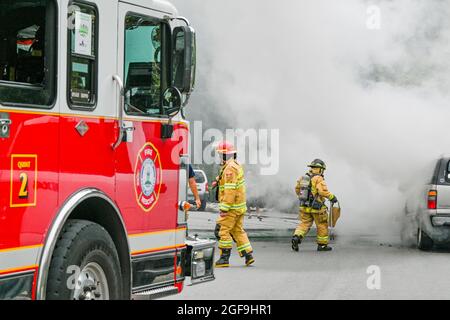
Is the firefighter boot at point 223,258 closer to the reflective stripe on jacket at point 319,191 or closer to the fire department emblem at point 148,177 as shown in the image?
the reflective stripe on jacket at point 319,191

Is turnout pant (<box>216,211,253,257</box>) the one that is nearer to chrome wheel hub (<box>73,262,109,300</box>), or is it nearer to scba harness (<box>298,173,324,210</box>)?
scba harness (<box>298,173,324,210</box>)

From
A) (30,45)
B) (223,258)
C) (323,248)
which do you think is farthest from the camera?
(323,248)

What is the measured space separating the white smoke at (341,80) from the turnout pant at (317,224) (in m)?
2.86

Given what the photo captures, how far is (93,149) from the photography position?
22.1 feet

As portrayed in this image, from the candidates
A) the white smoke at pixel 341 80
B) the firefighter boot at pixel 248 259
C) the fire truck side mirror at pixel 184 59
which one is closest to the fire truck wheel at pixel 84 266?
the fire truck side mirror at pixel 184 59

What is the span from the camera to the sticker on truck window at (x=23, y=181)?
5809mm

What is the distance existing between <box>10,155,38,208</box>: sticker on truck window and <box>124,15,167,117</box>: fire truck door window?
57.5 inches

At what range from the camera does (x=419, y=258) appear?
1498 cm

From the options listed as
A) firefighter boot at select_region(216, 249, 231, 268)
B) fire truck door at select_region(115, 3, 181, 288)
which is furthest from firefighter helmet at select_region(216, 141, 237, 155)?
fire truck door at select_region(115, 3, 181, 288)

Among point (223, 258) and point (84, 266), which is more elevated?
point (84, 266)

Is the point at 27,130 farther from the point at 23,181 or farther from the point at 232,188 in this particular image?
the point at 232,188

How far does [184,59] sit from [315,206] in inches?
355

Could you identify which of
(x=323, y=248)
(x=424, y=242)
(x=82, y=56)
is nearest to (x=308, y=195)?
(x=323, y=248)
